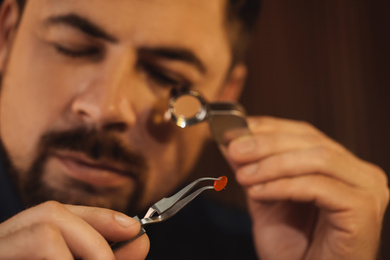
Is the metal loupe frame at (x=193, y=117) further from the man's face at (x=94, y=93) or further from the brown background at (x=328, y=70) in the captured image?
the brown background at (x=328, y=70)

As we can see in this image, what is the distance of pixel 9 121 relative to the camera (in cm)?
93

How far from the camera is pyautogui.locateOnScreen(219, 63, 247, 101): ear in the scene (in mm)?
1319

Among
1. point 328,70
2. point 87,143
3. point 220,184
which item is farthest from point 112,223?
point 328,70

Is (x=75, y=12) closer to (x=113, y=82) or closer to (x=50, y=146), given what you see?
(x=113, y=82)

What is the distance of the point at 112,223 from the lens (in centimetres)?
52

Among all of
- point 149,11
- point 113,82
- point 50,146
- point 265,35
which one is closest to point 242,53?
point 265,35

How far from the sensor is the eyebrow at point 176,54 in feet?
3.17

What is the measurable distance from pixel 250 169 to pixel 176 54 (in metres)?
0.35

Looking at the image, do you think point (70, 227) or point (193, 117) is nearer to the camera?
point (70, 227)

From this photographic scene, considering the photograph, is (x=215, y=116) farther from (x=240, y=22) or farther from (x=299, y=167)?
(x=240, y=22)

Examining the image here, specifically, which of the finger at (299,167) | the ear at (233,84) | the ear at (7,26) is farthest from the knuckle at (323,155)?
the ear at (7,26)

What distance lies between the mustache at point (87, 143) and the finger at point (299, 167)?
0.93 feet

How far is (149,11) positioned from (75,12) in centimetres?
17

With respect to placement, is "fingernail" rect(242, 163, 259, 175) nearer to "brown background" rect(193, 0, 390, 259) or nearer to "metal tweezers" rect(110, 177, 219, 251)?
"metal tweezers" rect(110, 177, 219, 251)
